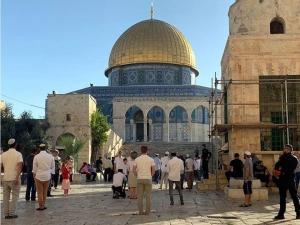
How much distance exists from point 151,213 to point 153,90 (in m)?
29.6

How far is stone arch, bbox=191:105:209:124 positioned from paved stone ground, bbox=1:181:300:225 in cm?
2615

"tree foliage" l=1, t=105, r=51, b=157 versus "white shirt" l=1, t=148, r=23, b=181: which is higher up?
"tree foliage" l=1, t=105, r=51, b=157

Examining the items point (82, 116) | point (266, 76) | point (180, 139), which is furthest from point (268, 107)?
point (180, 139)

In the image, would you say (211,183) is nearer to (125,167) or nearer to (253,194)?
(125,167)

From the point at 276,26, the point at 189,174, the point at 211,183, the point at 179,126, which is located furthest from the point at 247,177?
the point at 179,126

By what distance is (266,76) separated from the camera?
1284 centimetres

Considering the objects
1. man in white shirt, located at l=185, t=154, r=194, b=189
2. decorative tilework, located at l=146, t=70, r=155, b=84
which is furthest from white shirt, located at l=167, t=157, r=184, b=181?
decorative tilework, located at l=146, t=70, r=155, b=84

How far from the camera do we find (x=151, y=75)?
39094mm

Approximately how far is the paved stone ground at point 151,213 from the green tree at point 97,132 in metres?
14.8

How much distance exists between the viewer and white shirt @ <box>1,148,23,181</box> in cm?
724

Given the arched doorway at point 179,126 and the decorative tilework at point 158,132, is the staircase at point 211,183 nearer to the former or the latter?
the arched doorway at point 179,126

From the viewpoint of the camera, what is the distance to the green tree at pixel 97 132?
24872mm

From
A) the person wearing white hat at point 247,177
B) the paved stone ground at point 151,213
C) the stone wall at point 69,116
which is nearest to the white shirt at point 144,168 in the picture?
the paved stone ground at point 151,213

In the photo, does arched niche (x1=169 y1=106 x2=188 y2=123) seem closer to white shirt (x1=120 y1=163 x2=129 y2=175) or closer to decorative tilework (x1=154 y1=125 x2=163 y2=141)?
decorative tilework (x1=154 y1=125 x2=163 y2=141)
